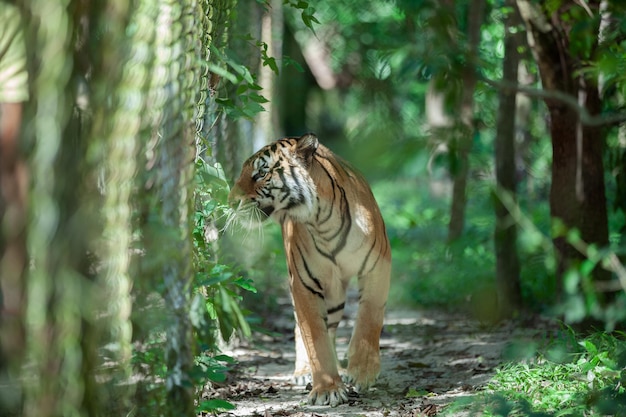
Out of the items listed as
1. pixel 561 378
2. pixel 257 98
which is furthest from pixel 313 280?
pixel 561 378

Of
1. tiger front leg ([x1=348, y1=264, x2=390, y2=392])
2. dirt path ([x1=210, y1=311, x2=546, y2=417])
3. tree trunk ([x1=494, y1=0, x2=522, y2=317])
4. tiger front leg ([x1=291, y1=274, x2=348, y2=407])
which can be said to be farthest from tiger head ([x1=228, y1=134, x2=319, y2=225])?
tree trunk ([x1=494, y1=0, x2=522, y2=317])

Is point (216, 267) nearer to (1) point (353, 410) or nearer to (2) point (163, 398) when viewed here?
(2) point (163, 398)

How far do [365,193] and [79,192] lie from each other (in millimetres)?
2843

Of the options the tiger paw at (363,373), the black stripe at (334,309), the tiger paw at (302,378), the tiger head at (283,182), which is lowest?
the tiger paw at (302,378)

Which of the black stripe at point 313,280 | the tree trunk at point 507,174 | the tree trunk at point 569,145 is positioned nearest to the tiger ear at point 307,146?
the black stripe at point 313,280

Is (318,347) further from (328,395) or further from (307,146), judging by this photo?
(307,146)

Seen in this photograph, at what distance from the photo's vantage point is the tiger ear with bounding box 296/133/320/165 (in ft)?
16.1

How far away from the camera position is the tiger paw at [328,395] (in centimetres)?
459

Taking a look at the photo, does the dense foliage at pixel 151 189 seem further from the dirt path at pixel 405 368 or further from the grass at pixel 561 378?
the dirt path at pixel 405 368

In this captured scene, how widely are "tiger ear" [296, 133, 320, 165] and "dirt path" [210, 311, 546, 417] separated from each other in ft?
3.89

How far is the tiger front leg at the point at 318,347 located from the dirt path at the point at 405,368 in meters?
0.08

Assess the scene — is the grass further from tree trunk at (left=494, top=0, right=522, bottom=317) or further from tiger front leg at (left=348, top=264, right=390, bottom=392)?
tree trunk at (left=494, top=0, right=522, bottom=317)

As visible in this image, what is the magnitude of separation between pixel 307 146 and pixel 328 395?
1.37 m

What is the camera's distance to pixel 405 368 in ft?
18.2
